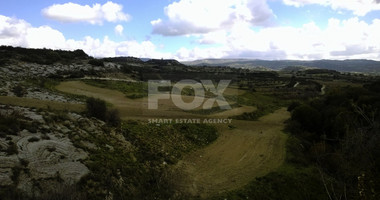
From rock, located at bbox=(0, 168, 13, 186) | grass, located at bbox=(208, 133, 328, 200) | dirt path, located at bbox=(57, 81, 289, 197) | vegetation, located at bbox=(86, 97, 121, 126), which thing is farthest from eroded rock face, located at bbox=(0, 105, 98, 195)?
grass, located at bbox=(208, 133, 328, 200)

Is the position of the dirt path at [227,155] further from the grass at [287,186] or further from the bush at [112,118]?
the bush at [112,118]

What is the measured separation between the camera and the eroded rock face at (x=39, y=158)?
9.84 m

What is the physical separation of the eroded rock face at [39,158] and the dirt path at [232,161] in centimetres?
534

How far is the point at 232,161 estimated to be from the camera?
18.6 meters

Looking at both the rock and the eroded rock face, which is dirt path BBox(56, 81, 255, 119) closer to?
the eroded rock face

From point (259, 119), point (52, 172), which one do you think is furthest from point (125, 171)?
point (259, 119)

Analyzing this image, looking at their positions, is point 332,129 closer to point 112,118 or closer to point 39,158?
point 112,118

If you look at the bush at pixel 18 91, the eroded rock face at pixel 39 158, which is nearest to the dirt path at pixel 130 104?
the bush at pixel 18 91

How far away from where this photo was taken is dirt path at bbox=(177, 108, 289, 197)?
49.9ft

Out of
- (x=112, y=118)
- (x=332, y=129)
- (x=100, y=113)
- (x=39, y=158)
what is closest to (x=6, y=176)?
(x=39, y=158)

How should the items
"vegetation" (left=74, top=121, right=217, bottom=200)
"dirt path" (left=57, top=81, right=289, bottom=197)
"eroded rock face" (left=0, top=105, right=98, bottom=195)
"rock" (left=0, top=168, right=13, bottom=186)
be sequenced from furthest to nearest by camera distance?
1. "dirt path" (left=57, top=81, right=289, bottom=197)
2. "vegetation" (left=74, top=121, right=217, bottom=200)
3. "eroded rock face" (left=0, top=105, right=98, bottom=195)
4. "rock" (left=0, top=168, right=13, bottom=186)

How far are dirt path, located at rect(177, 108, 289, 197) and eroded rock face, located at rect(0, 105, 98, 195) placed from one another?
5.34 meters

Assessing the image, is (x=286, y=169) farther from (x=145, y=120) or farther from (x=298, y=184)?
(x=145, y=120)

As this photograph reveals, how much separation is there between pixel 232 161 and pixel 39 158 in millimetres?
11269
